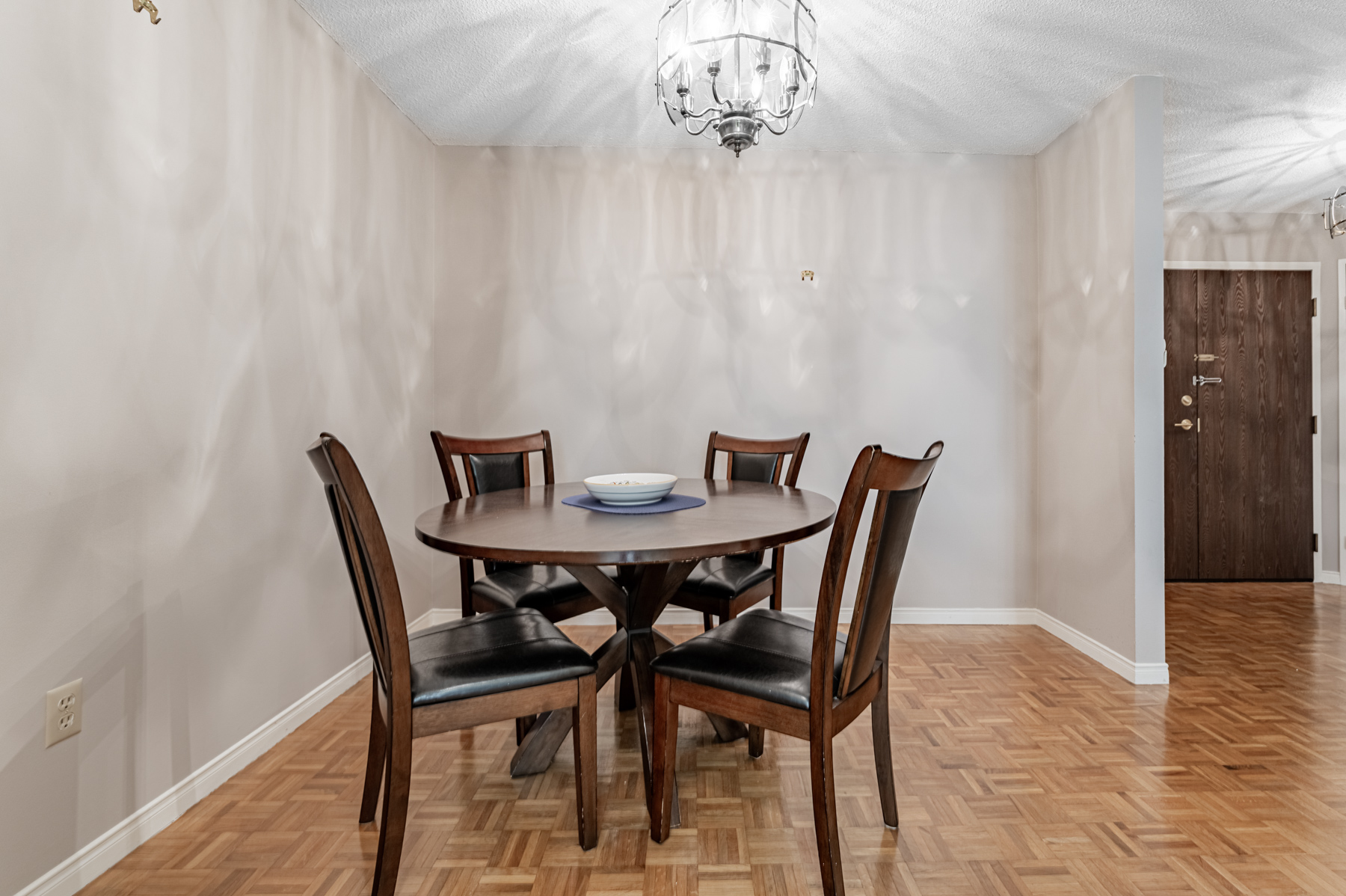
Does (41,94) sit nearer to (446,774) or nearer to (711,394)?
(446,774)

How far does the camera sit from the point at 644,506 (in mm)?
1983

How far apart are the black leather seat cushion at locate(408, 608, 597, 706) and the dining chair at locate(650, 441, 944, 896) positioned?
0.72 ft

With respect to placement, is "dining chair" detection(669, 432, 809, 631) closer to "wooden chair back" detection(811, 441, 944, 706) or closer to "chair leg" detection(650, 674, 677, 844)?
"chair leg" detection(650, 674, 677, 844)

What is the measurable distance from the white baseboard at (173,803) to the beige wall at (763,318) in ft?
4.00

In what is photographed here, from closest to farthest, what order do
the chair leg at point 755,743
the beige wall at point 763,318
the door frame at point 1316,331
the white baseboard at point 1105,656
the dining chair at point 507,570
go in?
the chair leg at point 755,743
the dining chair at point 507,570
the white baseboard at point 1105,656
the beige wall at point 763,318
the door frame at point 1316,331

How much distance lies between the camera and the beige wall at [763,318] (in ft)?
11.9

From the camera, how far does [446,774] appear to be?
2.05 m

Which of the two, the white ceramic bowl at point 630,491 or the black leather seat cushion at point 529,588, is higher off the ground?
the white ceramic bowl at point 630,491

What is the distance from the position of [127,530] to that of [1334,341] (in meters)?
6.24

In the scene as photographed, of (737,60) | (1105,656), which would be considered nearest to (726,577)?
(737,60)

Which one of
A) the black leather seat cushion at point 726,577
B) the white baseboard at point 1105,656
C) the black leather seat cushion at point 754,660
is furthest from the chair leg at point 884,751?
the white baseboard at point 1105,656

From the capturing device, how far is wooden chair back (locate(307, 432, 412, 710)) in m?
1.29

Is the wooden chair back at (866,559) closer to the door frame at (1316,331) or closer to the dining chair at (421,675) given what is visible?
the dining chair at (421,675)

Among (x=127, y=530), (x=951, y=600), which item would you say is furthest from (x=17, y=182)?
(x=951, y=600)
